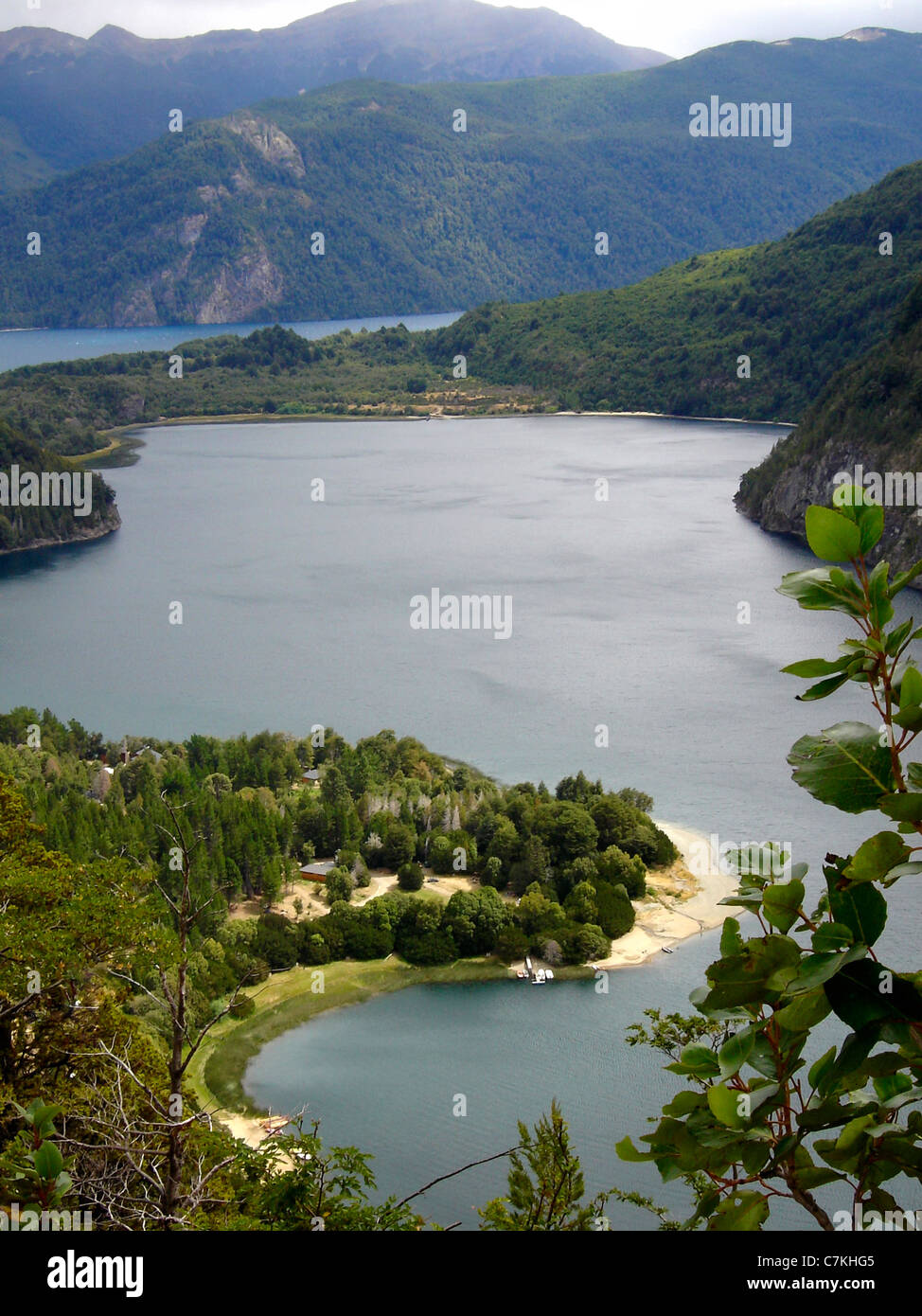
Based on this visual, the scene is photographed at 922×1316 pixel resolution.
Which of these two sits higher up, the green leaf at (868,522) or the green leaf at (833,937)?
the green leaf at (868,522)

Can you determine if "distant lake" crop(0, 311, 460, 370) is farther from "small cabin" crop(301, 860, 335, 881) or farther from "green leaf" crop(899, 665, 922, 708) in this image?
"green leaf" crop(899, 665, 922, 708)

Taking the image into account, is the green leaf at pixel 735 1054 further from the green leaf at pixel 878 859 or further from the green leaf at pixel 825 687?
the green leaf at pixel 825 687

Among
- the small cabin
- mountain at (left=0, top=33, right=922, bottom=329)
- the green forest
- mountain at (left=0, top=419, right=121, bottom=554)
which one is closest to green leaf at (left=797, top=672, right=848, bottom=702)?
the green forest

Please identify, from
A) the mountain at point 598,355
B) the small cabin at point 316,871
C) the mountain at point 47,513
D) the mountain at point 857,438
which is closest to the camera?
the small cabin at point 316,871

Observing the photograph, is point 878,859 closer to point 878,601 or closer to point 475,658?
point 878,601

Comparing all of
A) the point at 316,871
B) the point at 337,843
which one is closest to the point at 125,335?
the point at 337,843

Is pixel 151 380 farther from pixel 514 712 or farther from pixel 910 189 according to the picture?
pixel 514 712

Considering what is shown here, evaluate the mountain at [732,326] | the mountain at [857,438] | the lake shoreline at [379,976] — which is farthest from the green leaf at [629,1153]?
the mountain at [732,326]

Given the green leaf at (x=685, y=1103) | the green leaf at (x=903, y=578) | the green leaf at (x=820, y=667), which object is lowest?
the green leaf at (x=685, y=1103)
